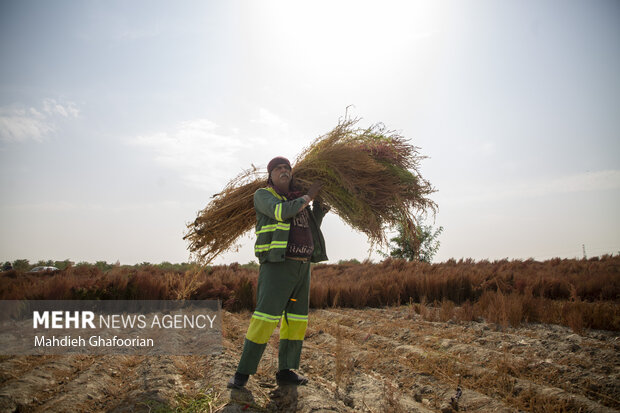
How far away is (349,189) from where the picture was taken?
3.95 meters

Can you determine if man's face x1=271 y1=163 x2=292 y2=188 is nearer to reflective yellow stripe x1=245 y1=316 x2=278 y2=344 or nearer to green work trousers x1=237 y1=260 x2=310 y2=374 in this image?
green work trousers x1=237 y1=260 x2=310 y2=374

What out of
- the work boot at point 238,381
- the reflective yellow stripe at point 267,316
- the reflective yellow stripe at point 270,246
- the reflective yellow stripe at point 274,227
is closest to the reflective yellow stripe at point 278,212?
the reflective yellow stripe at point 274,227

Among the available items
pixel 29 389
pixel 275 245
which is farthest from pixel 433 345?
pixel 29 389

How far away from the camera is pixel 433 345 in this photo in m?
4.69

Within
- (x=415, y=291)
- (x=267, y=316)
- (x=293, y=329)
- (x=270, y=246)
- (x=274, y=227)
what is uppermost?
(x=274, y=227)

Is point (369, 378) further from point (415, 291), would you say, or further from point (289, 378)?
point (415, 291)

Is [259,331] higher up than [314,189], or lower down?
lower down

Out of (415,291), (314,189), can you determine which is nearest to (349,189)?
(314,189)

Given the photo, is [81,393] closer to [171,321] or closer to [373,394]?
[373,394]

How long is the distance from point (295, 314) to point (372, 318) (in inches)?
156

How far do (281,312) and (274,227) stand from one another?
0.79 metres

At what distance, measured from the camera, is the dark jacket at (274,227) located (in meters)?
3.32

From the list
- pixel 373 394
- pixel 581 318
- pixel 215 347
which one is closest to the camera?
pixel 373 394

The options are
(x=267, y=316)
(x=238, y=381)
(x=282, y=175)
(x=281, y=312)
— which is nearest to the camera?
(x=238, y=381)
